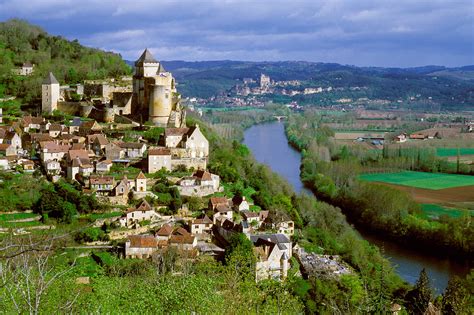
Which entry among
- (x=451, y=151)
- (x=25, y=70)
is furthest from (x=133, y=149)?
(x=451, y=151)

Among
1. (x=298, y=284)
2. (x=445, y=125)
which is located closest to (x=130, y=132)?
(x=298, y=284)

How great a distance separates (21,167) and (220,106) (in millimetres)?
91217

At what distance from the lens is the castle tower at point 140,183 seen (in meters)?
21.5

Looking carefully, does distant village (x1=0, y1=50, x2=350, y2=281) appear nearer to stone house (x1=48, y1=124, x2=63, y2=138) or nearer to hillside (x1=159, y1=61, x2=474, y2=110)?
stone house (x1=48, y1=124, x2=63, y2=138)

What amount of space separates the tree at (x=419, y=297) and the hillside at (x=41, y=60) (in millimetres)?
19856

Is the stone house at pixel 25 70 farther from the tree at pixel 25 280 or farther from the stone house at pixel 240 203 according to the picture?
the tree at pixel 25 280

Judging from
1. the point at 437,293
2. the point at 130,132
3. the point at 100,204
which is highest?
the point at 130,132

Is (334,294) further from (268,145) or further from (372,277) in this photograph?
(268,145)

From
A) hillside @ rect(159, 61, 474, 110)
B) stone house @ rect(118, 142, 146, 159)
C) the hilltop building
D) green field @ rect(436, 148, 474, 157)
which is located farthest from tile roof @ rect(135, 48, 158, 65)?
the hilltop building

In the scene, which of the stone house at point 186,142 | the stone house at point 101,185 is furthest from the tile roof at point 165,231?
the stone house at point 186,142

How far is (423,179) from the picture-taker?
1677 inches

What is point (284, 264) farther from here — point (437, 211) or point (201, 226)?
point (437, 211)

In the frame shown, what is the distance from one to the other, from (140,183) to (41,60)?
1823 cm

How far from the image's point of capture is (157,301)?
9.67 meters
